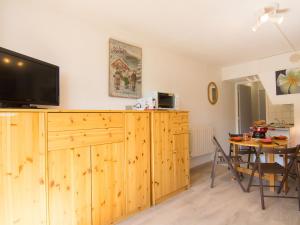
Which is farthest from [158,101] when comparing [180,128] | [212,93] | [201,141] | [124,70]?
[212,93]

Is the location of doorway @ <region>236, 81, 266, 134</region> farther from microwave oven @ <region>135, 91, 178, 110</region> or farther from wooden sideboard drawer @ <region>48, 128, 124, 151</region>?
wooden sideboard drawer @ <region>48, 128, 124, 151</region>

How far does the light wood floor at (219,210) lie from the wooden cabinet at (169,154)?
169mm

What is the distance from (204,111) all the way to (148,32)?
2.36 meters

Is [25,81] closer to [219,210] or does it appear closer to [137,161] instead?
[137,161]

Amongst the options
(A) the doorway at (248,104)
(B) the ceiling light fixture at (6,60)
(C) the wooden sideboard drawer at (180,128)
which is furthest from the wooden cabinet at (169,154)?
(A) the doorway at (248,104)

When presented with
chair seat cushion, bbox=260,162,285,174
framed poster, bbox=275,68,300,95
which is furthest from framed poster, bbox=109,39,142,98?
framed poster, bbox=275,68,300,95

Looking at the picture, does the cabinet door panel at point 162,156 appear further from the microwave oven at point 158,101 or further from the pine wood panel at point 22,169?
the pine wood panel at point 22,169

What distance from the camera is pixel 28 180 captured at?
4.69ft

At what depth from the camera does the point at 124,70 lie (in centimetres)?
280

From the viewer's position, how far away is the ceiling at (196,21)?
83.0 inches

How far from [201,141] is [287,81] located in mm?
2194

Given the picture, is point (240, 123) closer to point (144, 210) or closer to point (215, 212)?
point (215, 212)

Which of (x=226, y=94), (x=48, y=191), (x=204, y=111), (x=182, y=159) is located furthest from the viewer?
(x=226, y=94)

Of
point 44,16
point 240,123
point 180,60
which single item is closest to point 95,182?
point 44,16
